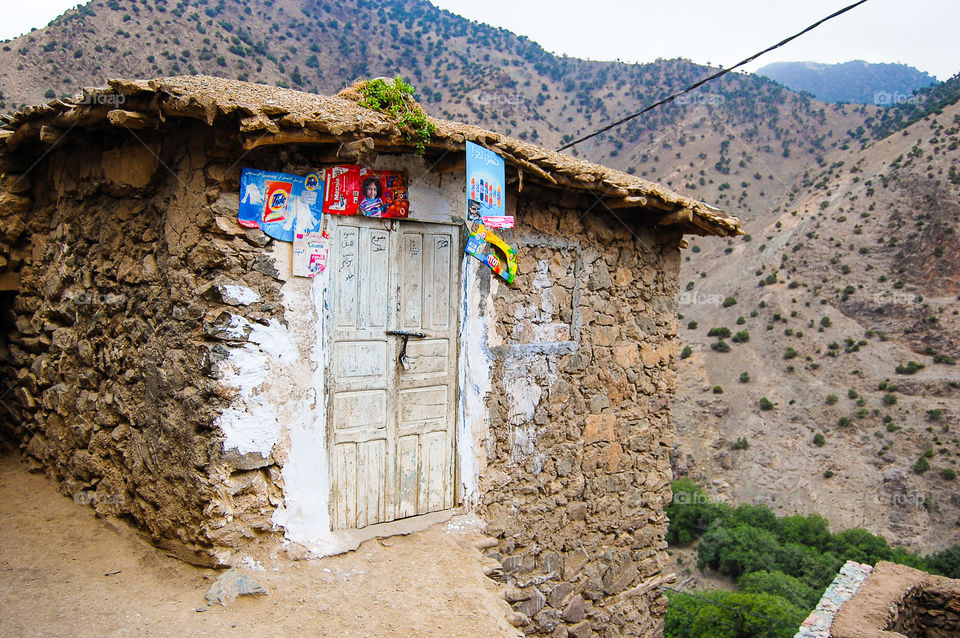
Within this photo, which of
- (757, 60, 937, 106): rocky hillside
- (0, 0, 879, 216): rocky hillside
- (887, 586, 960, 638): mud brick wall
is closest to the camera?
(887, 586, 960, 638): mud brick wall

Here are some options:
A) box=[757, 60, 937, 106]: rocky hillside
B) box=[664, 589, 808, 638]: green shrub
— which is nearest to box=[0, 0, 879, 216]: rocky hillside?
box=[664, 589, 808, 638]: green shrub

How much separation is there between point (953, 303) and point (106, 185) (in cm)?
3215

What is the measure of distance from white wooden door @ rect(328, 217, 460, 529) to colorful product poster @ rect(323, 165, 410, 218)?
9cm

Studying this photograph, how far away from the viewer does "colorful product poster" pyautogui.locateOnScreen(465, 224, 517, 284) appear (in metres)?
4.48

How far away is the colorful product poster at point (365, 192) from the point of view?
393 centimetres

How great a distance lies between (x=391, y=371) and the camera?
4285mm

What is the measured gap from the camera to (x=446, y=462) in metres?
4.56

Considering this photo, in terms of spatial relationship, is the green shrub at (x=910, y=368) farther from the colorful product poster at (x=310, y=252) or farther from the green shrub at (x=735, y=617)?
the colorful product poster at (x=310, y=252)

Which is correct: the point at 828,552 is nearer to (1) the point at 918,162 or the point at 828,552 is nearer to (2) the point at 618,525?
(2) the point at 618,525

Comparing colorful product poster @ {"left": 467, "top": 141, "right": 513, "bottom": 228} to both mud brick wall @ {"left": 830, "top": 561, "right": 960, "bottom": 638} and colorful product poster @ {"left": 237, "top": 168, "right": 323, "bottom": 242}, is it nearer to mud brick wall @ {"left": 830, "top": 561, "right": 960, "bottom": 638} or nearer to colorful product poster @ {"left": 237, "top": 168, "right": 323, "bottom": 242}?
colorful product poster @ {"left": 237, "top": 168, "right": 323, "bottom": 242}

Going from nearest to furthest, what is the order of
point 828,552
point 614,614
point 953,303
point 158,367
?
point 158,367, point 614,614, point 828,552, point 953,303

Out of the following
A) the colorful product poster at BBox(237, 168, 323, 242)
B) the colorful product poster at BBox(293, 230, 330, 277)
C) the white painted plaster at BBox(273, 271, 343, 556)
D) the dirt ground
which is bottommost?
the dirt ground

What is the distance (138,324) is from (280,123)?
1703 mm

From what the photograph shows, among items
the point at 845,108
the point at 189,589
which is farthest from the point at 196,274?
the point at 845,108
